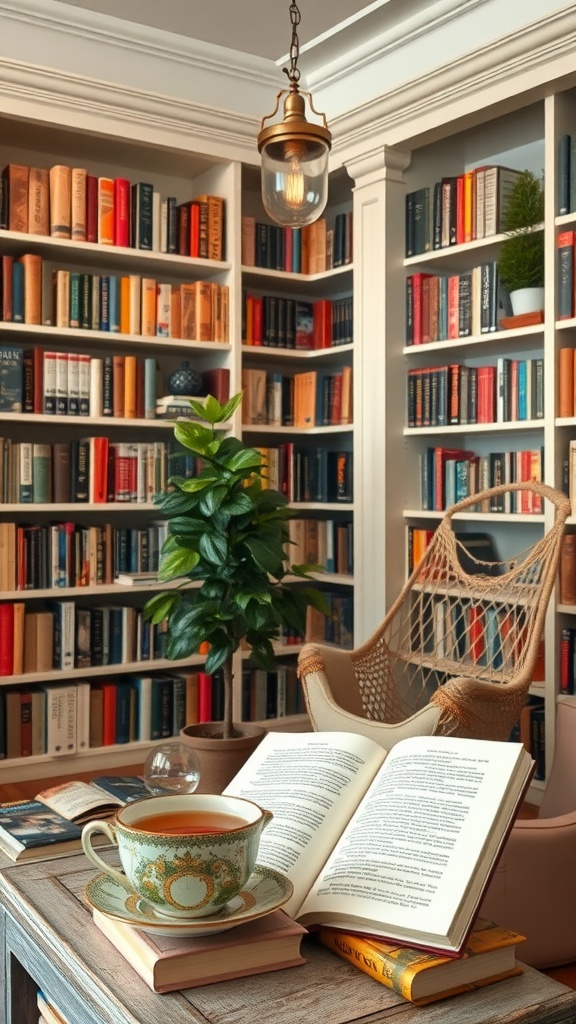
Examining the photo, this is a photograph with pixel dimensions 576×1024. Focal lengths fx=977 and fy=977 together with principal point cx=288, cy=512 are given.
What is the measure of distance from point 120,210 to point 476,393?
1.52 metres

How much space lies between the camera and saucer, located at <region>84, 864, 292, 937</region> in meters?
0.87

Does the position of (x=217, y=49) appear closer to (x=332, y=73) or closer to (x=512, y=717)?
(x=332, y=73)

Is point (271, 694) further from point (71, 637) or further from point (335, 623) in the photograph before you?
point (71, 637)

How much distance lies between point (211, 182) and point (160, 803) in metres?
3.52

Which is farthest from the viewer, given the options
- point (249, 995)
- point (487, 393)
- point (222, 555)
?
point (487, 393)

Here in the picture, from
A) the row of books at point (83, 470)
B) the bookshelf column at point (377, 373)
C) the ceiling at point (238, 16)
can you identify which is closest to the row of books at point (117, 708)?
the bookshelf column at point (377, 373)

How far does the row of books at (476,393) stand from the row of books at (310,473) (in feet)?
1.46

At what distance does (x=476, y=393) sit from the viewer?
359 centimetres

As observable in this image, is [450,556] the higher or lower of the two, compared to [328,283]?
lower

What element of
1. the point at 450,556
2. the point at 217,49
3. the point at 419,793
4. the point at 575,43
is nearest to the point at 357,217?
the point at 217,49

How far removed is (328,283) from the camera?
4.27 metres

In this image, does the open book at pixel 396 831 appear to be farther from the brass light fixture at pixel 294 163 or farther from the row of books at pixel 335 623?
the row of books at pixel 335 623

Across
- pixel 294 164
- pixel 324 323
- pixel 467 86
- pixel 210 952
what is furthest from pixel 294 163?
pixel 324 323

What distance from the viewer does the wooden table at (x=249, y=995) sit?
81 cm
